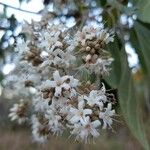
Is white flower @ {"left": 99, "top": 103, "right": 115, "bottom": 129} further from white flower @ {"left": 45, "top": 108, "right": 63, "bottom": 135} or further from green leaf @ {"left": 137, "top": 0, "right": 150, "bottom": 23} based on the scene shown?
green leaf @ {"left": 137, "top": 0, "right": 150, "bottom": 23}

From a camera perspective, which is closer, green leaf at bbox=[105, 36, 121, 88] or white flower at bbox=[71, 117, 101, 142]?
white flower at bbox=[71, 117, 101, 142]

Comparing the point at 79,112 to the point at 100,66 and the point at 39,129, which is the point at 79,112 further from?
the point at 39,129

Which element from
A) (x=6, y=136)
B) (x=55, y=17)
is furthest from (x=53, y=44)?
(x=6, y=136)

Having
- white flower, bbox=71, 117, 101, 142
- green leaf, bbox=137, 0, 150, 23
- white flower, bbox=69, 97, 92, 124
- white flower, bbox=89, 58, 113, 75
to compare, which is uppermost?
green leaf, bbox=137, 0, 150, 23

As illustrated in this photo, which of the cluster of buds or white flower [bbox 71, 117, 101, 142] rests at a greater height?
the cluster of buds

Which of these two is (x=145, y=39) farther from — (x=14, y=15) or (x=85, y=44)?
(x=14, y=15)

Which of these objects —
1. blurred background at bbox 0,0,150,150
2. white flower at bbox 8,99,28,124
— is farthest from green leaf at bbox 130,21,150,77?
white flower at bbox 8,99,28,124
